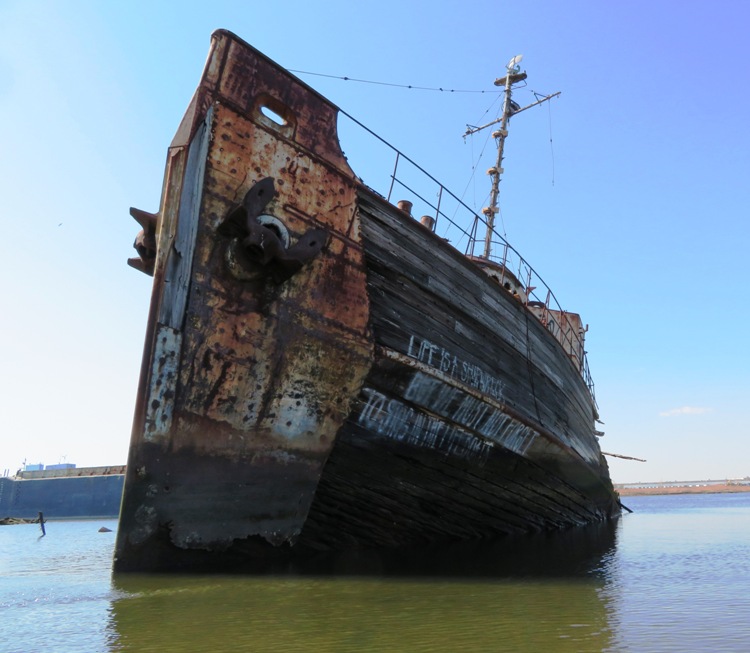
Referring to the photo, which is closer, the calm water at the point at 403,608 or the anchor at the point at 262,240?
the calm water at the point at 403,608

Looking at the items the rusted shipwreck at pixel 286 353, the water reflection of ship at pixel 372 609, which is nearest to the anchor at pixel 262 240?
the rusted shipwreck at pixel 286 353

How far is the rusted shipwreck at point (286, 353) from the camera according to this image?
5301 mm

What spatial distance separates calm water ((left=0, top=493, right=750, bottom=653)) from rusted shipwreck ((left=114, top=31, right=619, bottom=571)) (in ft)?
1.86

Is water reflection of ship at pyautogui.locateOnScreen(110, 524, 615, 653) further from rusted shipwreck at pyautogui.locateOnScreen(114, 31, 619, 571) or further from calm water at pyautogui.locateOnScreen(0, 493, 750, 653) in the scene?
rusted shipwreck at pyautogui.locateOnScreen(114, 31, 619, 571)

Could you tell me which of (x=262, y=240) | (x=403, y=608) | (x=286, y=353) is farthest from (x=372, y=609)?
(x=262, y=240)

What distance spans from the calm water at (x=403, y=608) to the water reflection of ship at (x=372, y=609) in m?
0.01

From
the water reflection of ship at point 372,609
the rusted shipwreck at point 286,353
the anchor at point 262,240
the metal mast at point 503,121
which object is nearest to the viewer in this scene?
the water reflection of ship at point 372,609

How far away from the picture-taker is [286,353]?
230 inches

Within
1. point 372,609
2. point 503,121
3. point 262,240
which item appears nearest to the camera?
point 372,609

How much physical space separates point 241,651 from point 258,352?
9.36 ft

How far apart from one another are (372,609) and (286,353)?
2464mm

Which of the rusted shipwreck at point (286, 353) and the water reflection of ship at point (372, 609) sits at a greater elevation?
the rusted shipwreck at point (286, 353)

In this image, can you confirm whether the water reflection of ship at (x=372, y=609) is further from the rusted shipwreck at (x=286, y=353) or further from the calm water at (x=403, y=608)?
the rusted shipwreck at (x=286, y=353)

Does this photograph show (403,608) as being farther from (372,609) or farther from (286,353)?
(286,353)
